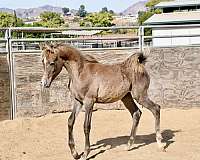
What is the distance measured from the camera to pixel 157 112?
7.06 meters

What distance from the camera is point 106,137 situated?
789 cm

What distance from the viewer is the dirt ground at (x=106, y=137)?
264 inches

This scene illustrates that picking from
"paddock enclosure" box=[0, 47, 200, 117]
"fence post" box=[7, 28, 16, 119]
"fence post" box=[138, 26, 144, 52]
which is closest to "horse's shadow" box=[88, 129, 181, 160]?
"paddock enclosure" box=[0, 47, 200, 117]

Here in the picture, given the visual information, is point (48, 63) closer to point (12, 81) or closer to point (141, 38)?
point (12, 81)

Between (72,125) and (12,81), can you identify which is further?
(12,81)

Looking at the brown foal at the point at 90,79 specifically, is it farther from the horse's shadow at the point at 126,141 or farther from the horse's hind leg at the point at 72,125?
the horse's shadow at the point at 126,141

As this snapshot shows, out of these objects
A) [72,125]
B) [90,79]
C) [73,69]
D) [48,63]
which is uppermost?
[48,63]

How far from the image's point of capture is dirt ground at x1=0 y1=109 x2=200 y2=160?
6.70 m

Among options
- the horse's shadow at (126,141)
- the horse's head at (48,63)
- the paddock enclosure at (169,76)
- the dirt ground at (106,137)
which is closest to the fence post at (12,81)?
the dirt ground at (106,137)

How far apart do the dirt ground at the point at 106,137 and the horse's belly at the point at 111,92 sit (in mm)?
844

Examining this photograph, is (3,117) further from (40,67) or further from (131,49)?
(131,49)

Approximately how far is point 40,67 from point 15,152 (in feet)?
10.0

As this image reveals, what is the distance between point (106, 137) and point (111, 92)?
1520mm

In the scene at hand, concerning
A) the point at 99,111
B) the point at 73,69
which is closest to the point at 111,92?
the point at 73,69
